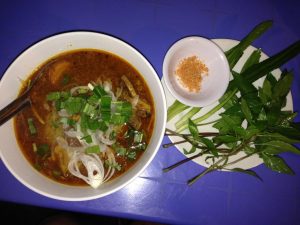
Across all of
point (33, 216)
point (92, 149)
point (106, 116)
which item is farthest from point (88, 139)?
point (33, 216)

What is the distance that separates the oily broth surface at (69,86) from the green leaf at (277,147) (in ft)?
1.97

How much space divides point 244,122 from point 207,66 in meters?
0.41

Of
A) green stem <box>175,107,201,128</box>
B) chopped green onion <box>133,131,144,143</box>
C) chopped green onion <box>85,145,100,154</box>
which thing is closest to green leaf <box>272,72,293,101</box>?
green stem <box>175,107,201,128</box>

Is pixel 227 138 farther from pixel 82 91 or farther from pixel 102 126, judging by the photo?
pixel 82 91

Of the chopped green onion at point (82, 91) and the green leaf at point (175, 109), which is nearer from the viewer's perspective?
the chopped green onion at point (82, 91)

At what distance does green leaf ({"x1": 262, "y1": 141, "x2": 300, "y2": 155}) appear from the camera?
1398 mm

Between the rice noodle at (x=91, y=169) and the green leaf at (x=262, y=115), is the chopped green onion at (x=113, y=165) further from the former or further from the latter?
the green leaf at (x=262, y=115)

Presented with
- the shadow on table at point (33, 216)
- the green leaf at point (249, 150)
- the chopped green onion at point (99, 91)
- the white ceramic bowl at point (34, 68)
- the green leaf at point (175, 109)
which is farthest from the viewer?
the shadow on table at point (33, 216)

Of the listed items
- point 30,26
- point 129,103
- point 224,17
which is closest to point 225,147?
point 129,103

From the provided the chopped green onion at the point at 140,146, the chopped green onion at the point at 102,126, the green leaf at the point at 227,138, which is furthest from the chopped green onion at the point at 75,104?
the green leaf at the point at 227,138

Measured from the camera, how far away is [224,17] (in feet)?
6.47

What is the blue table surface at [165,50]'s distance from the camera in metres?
1.75

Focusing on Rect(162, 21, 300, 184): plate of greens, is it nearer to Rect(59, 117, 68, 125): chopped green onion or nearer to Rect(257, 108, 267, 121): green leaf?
Rect(257, 108, 267, 121): green leaf

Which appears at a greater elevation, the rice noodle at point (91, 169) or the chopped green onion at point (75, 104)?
the chopped green onion at point (75, 104)
